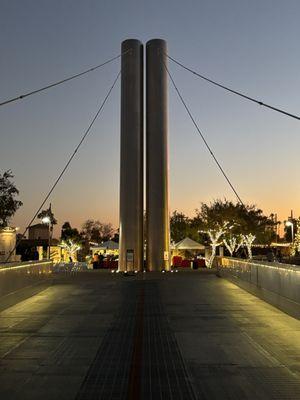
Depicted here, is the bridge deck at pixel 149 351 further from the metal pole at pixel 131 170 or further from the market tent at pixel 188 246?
the market tent at pixel 188 246

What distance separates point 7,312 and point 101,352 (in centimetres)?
624

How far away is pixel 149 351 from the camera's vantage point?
29.5ft

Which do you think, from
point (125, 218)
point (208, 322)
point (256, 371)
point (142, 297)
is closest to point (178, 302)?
point (142, 297)

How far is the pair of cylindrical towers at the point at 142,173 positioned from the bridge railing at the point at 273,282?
17297 mm

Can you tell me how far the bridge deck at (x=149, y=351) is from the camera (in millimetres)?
6590

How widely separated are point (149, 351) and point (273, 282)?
7.35m

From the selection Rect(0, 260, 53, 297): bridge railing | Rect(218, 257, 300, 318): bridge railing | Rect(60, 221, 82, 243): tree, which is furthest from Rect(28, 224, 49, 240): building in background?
Rect(218, 257, 300, 318): bridge railing

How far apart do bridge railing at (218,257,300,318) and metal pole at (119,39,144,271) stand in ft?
57.3

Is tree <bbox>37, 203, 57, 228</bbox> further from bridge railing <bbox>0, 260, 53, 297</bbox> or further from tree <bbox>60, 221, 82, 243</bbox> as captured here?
bridge railing <bbox>0, 260, 53, 297</bbox>

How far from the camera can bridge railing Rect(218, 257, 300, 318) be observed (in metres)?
12.9

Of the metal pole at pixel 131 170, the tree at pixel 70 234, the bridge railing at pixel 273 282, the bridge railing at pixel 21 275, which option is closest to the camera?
the bridge railing at pixel 273 282

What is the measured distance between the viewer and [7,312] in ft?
46.9

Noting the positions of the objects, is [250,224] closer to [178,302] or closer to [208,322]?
[178,302]

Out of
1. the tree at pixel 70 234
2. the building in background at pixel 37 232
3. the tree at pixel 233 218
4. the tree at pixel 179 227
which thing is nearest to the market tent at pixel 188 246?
the tree at pixel 233 218
